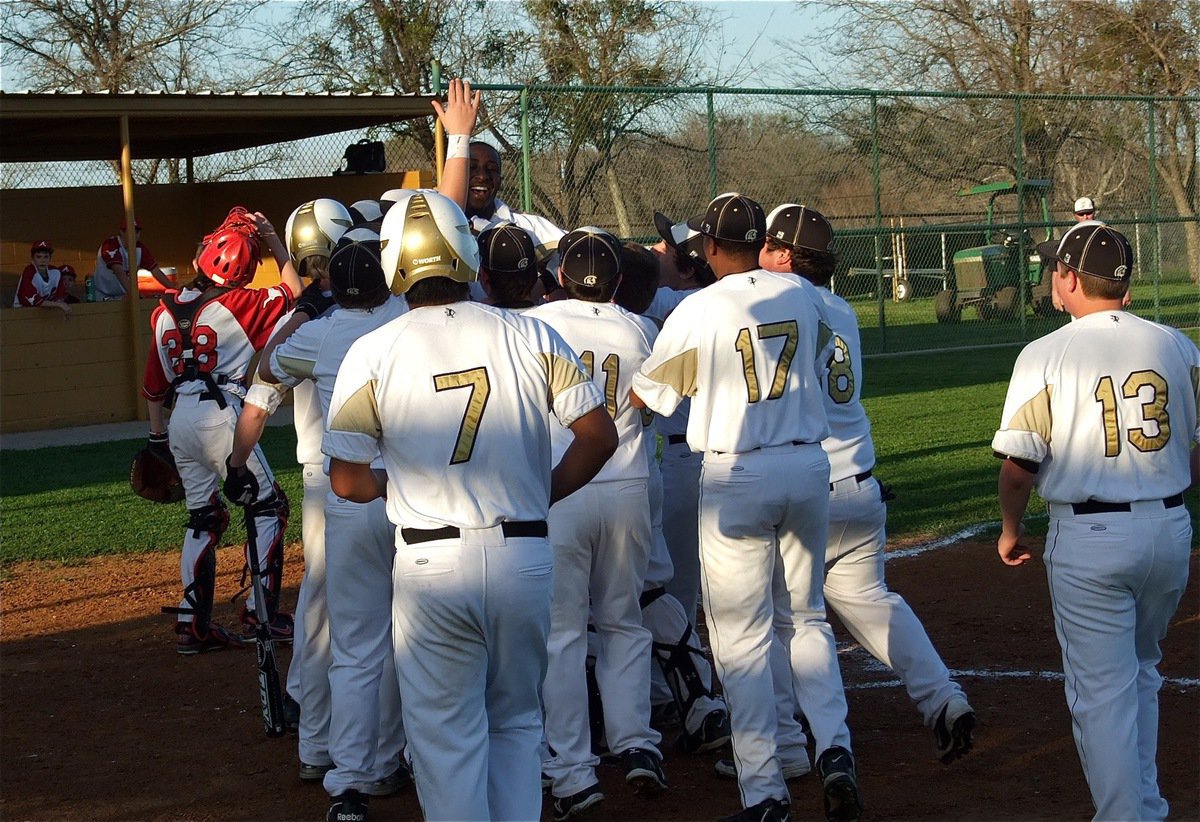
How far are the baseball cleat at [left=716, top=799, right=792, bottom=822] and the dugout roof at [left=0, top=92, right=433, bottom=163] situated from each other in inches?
549

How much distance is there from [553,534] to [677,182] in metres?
12.6

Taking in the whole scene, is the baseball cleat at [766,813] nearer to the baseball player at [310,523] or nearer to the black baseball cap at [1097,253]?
the baseball player at [310,523]

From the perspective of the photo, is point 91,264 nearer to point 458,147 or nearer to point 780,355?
point 458,147

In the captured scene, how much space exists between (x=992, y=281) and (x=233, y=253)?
19143 millimetres

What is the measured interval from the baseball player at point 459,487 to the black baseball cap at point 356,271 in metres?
1.07

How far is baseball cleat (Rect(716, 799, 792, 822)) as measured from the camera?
15.4 feet

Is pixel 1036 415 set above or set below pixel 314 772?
above

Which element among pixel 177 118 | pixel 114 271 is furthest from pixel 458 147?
pixel 114 271

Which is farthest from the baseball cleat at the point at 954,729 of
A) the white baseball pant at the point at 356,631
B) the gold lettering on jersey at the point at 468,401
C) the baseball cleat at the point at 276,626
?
the baseball cleat at the point at 276,626

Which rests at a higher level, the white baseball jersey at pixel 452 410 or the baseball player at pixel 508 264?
the baseball player at pixel 508 264

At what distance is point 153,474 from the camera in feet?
24.8

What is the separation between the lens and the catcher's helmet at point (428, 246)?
12.6 feet

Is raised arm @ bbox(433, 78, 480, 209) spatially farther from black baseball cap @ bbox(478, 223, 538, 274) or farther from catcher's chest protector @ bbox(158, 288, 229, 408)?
catcher's chest protector @ bbox(158, 288, 229, 408)

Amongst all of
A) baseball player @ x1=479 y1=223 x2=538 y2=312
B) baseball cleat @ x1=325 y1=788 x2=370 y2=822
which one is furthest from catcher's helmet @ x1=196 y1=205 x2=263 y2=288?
baseball cleat @ x1=325 y1=788 x2=370 y2=822
